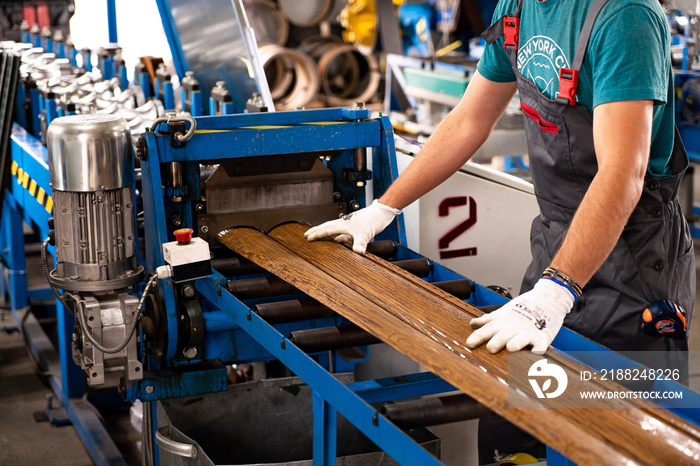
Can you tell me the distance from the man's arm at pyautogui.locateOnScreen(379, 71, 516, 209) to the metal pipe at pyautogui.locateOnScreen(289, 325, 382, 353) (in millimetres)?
506

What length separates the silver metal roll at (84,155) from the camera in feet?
7.18

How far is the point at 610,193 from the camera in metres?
1.70

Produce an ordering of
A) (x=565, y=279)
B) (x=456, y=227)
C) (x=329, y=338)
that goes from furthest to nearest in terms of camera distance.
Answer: (x=456, y=227), (x=329, y=338), (x=565, y=279)

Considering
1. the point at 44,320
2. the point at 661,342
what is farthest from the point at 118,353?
the point at 44,320

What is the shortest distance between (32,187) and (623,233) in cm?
210

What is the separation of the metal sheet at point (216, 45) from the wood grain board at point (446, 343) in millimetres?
1611

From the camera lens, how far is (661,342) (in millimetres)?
1997

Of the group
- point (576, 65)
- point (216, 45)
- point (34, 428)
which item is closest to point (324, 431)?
point (576, 65)

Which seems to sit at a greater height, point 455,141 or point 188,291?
point 455,141

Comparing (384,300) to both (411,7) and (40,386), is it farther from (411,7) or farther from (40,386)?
(411,7)

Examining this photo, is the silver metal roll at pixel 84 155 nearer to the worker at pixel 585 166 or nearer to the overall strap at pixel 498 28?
the worker at pixel 585 166

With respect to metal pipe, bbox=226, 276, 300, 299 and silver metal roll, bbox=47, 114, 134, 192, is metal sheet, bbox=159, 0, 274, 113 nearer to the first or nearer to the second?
silver metal roll, bbox=47, 114, 134, 192

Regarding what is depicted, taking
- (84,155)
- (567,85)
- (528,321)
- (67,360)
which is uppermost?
(567,85)

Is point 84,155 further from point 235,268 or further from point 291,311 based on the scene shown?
point 291,311
